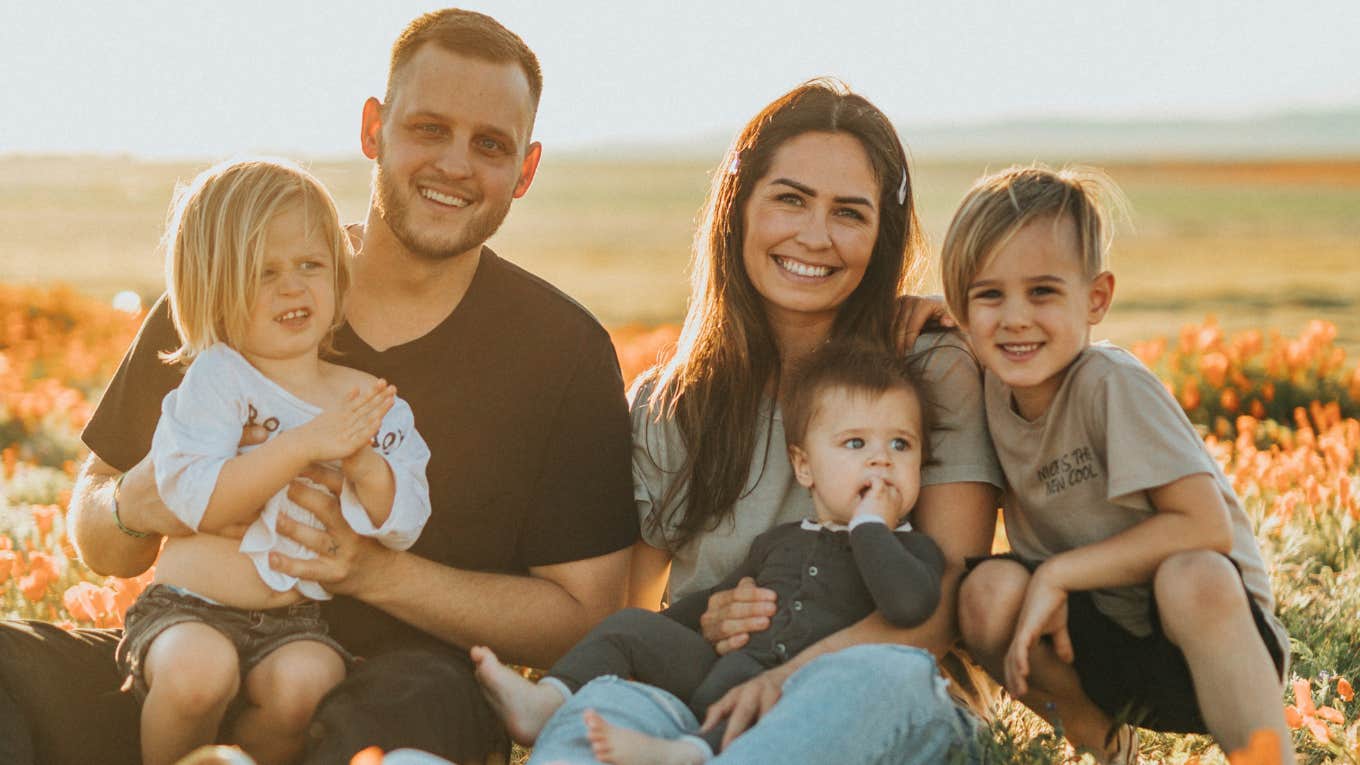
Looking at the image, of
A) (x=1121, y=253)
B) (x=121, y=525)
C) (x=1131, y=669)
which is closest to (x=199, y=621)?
(x=121, y=525)

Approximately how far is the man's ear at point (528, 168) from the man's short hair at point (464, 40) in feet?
0.59

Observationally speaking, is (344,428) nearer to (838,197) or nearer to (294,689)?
(294,689)

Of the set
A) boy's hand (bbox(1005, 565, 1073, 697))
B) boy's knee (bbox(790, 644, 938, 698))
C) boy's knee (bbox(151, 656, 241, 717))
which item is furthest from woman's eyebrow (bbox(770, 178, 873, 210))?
boy's knee (bbox(151, 656, 241, 717))

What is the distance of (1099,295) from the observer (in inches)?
170

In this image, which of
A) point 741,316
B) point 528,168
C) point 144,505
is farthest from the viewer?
point 528,168

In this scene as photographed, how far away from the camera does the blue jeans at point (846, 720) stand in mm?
3480

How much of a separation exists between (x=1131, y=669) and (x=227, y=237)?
2.78 metres

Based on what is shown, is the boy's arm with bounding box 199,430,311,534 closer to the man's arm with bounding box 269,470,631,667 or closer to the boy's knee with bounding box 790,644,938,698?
the man's arm with bounding box 269,470,631,667

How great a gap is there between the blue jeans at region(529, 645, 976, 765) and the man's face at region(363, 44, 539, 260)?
1.66m

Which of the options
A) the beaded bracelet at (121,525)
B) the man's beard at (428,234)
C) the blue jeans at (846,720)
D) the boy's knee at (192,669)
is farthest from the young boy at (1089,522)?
the beaded bracelet at (121,525)

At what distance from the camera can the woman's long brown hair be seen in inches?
188

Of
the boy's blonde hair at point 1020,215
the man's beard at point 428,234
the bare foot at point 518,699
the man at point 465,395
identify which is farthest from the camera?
the man's beard at point 428,234

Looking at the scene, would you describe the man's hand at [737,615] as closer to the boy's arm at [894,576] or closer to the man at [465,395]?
the boy's arm at [894,576]

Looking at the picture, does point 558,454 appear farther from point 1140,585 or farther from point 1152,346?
point 1152,346
